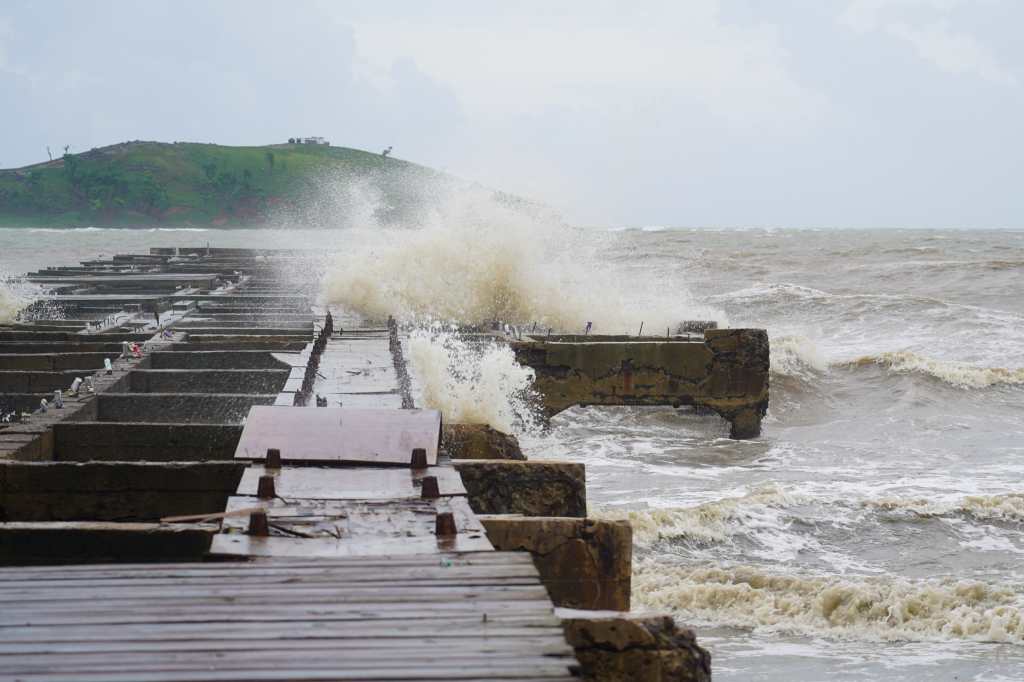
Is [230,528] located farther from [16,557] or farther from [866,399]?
[866,399]

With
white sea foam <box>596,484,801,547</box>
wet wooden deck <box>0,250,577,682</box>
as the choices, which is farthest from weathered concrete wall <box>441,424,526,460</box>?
wet wooden deck <box>0,250,577,682</box>

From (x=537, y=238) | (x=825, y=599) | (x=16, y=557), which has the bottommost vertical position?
(x=825, y=599)

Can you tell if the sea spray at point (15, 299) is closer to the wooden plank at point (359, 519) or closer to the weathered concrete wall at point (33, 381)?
the weathered concrete wall at point (33, 381)

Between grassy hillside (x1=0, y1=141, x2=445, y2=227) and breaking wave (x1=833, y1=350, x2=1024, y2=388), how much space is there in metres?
98.9

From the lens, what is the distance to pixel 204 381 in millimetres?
10789

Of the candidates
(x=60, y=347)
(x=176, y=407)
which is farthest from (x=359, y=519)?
(x=60, y=347)

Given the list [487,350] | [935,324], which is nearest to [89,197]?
[935,324]

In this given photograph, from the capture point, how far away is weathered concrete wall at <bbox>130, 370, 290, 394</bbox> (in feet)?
35.4

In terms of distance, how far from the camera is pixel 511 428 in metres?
13.8

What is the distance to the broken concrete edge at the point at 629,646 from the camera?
14.5ft

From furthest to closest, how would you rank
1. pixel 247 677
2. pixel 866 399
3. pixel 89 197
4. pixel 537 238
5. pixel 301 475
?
pixel 89 197 < pixel 537 238 < pixel 866 399 < pixel 301 475 < pixel 247 677

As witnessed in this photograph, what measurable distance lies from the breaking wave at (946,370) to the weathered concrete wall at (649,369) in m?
7.63

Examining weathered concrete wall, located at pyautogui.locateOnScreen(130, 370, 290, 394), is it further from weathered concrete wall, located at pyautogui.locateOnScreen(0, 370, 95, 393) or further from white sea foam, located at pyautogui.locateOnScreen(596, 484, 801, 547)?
white sea foam, located at pyautogui.locateOnScreen(596, 484, 801, 547)

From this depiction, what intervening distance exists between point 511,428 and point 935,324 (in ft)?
65.2
